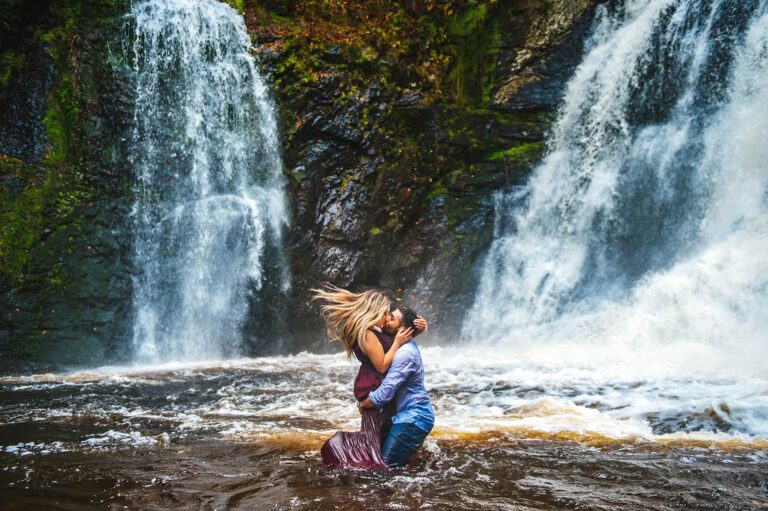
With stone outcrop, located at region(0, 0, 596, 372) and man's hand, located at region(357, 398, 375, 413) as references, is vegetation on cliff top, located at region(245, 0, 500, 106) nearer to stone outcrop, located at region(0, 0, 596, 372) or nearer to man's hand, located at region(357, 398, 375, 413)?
stone outcrop, located at region(0, 0, 596, 372)

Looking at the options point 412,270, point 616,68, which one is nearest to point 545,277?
point 412,270

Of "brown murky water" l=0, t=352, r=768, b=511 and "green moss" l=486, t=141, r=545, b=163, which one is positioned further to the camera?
"green moss" l=486, t=141, r=545, b=163

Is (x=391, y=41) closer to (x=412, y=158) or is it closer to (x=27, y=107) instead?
(x=412, y=158)

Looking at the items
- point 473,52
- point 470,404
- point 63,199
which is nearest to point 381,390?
point 470,404

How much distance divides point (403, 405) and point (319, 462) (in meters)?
0.83

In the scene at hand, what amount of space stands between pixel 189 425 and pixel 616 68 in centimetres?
1160

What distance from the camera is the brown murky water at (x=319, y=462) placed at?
3.59m

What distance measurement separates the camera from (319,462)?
439 centimetres

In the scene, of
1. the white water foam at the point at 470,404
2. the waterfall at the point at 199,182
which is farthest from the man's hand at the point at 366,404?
the waterfall at the point at 199,182

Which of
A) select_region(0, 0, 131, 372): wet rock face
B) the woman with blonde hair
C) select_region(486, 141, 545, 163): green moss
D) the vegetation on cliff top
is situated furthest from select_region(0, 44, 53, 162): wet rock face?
the woman with blonde hair

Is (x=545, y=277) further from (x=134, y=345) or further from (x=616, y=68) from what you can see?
(x=134, y=345)

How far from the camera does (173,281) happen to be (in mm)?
11836

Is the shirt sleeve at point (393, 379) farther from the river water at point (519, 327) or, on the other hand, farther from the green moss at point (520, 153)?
the green moss at point (520, 153)

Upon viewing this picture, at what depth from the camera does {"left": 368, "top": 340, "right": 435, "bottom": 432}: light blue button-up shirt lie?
4.05 meters
